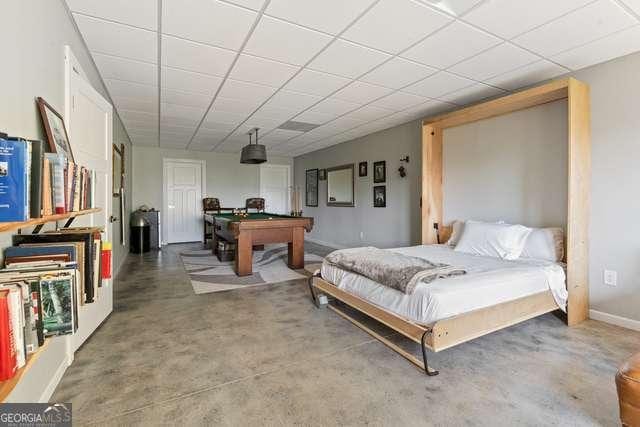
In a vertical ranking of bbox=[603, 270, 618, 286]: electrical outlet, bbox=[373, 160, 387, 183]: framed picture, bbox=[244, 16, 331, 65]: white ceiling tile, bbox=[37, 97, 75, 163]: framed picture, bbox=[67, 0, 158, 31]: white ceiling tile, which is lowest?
bbox=[603, 270, 618, 286]: electrical outlet

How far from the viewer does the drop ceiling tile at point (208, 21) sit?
1973mm

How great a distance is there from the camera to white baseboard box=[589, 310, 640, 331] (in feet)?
8.43

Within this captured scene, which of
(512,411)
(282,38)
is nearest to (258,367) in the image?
(512,411)

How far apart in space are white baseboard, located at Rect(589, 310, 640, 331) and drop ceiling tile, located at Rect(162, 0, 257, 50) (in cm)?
392

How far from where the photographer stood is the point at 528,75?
3045 millimetres

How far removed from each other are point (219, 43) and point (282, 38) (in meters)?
0.53

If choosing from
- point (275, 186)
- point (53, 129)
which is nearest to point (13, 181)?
point (53, 129)

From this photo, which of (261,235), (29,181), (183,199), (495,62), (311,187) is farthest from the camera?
(311,187)

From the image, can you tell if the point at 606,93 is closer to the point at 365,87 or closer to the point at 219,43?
the point at 365,87

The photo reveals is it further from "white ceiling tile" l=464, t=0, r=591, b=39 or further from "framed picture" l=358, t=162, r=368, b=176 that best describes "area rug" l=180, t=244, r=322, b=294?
"white ceiling tile" l=464, t=0, r=591, b=39

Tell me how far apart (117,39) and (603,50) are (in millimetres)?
4049

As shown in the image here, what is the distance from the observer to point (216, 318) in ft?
9.34

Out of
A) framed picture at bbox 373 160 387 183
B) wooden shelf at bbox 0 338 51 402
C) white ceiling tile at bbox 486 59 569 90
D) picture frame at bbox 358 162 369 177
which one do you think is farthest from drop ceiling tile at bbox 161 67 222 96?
picture frame at bbox 358 162 369 177

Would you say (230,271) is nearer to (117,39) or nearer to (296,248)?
(296,248)
